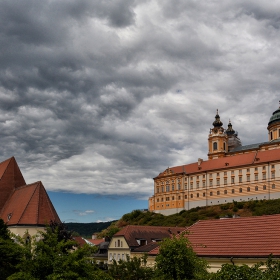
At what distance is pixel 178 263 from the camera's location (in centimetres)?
2120

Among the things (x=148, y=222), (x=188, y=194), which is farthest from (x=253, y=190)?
(x=148, y=222)

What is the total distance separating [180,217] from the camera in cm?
10894

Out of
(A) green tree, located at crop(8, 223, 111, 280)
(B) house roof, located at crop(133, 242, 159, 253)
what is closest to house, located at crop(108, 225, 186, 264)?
(B) house roof, located at crop(133, 242, 159, 253)

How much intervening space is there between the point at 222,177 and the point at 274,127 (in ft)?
88.5

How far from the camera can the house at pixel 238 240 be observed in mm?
25406

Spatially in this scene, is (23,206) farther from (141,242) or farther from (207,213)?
(207,213)

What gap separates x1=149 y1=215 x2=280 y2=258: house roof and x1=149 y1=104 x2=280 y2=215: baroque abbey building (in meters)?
76.4

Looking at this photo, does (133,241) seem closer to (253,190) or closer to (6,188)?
(6,188)

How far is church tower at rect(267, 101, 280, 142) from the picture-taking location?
125 meters

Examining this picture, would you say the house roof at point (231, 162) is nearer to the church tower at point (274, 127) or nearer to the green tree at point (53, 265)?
the church tower at point (274, 127)

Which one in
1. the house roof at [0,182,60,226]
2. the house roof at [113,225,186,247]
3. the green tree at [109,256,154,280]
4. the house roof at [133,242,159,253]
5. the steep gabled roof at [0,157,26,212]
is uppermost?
the steep gabled roof at [0,157,26,212]

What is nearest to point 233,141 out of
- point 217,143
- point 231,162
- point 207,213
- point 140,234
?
point 217,143

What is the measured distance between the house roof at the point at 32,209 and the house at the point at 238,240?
29.0m

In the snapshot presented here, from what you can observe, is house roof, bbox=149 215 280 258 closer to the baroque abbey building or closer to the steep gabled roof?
the steep gabled roof
